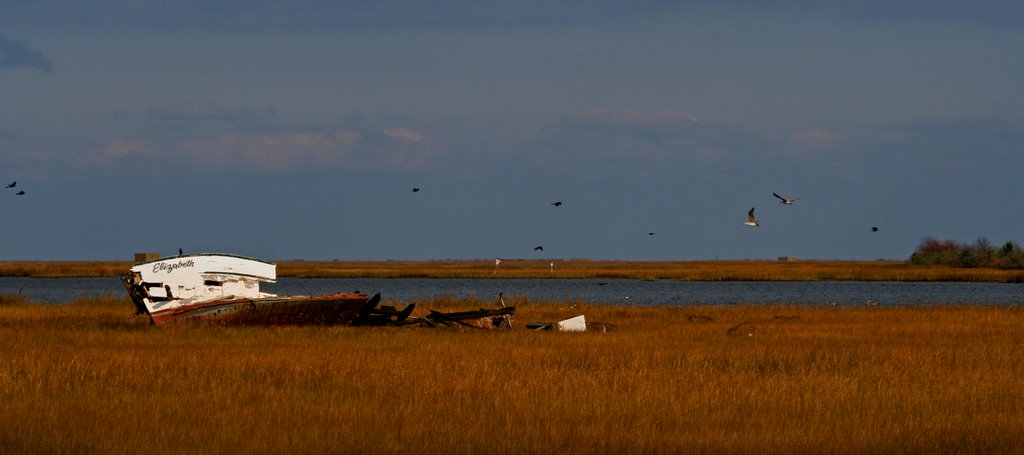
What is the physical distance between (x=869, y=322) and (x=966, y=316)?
13.9 ft

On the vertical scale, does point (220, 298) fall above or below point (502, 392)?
above

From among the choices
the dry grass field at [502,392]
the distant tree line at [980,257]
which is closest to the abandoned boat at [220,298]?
the dry grass field at [502,392]

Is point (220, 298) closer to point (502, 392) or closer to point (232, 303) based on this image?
point (232, 303)

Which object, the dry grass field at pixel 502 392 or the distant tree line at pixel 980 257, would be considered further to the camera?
the distant tree line at pixel 980 257

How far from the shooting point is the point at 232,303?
114ft

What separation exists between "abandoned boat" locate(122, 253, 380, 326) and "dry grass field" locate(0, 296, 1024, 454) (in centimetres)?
177

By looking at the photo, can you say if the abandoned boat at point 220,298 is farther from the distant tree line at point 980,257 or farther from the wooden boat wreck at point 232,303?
the distant tree line at point 980,257

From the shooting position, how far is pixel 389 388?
65.1 ft

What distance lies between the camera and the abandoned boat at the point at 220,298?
34.8 m

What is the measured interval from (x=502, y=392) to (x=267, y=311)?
1696cm

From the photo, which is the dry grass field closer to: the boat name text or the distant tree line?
the boat name text

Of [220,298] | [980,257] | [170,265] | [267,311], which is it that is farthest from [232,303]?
[980,257]

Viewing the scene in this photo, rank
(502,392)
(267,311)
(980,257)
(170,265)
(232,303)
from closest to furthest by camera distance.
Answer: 1. (502,392)
2. (232,303)
3. (267,311)
4. (170,265)
5. (980,257)

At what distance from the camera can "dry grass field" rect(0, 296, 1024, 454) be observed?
48.3 ft
